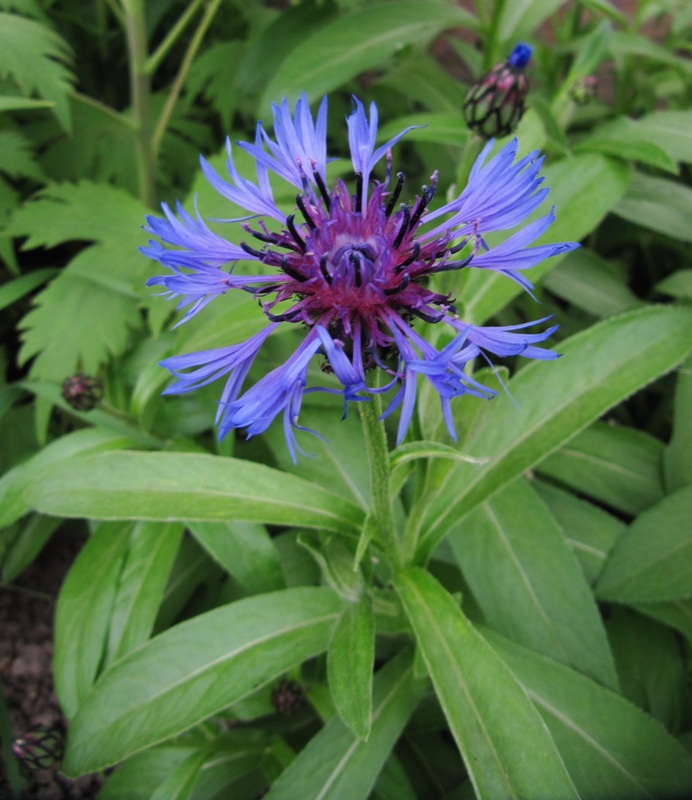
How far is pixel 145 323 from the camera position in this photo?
5.42 ft

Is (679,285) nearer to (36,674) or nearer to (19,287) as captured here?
(19,287)

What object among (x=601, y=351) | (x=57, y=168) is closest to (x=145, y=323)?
(x=57, y=168)

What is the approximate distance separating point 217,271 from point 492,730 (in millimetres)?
670

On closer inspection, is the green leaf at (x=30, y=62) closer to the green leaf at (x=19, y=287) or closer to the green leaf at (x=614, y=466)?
the green leaf at (x=19, y=287)

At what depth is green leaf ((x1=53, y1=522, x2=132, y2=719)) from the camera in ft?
3.97

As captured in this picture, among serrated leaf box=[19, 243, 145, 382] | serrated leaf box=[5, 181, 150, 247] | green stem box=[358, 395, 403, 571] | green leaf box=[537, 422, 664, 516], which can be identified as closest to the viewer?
green stem box=[358, 395, 403, 571]

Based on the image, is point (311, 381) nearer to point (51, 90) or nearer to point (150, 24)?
point (51, 90)

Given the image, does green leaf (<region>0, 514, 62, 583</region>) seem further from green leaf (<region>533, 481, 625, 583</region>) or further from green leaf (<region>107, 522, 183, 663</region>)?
green leaf (<region>533, 481, 625, 583</region>)

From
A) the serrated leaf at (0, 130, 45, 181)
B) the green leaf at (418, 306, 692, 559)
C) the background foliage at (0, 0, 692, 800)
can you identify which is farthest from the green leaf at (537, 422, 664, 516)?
the serrated leaf at (0, 130, 45, 181)

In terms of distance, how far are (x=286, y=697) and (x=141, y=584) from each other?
13.0 inches

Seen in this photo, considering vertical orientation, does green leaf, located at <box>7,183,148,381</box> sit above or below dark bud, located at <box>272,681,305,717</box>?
above

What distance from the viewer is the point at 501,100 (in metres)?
1.19

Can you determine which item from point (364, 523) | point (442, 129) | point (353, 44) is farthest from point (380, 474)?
point (353, 44)

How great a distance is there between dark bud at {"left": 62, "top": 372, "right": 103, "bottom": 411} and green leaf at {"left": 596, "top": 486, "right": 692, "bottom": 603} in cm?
98
